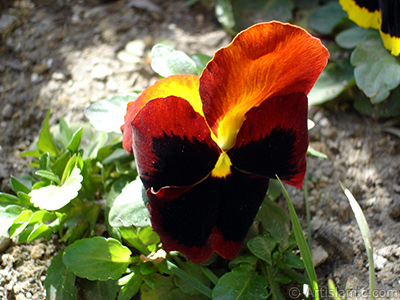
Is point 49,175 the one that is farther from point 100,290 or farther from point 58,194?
point 100,290

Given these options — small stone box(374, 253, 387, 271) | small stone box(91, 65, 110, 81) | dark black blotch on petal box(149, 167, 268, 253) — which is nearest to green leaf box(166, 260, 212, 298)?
dark black blotch on petal box(149, 167, 268, 253)

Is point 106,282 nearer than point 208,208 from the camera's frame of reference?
No

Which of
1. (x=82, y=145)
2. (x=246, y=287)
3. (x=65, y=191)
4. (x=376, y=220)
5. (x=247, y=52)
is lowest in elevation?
(x=376, y=220)

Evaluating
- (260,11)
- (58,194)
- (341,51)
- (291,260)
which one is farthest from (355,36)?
(58,194)

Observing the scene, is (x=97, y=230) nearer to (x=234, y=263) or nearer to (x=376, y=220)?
(x=234, y=263)

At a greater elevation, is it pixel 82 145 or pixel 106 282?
pixel 82 145

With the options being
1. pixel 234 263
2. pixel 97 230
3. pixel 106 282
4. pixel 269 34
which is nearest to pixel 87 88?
pixel 97 230

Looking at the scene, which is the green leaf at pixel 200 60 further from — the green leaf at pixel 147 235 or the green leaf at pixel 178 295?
the green leaf at pixel 178 295

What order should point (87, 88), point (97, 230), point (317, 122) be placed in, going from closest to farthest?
point (97, 230) < point (317, 122) < point (87, 88)
